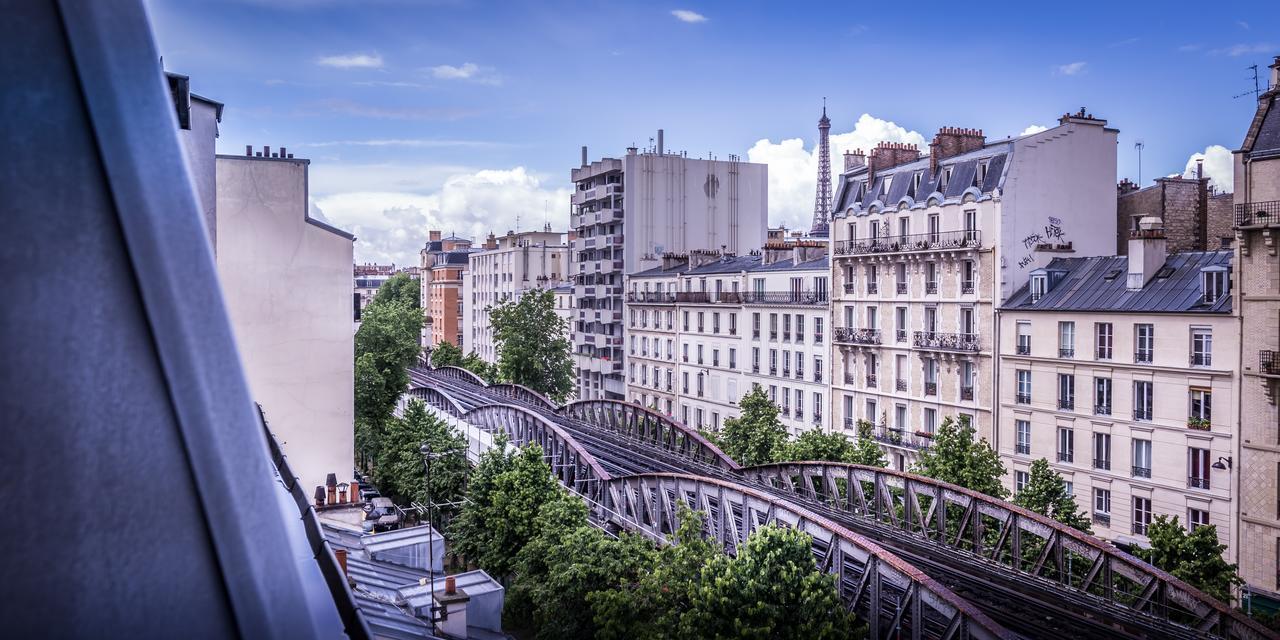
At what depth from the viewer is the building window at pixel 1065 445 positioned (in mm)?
46344

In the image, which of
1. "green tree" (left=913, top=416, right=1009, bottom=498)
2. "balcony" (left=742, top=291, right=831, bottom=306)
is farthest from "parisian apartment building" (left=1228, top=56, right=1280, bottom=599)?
"balcony" (left=742, top=291, right=831, bottom=306)

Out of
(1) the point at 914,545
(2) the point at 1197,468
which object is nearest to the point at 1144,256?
(2) the point at 1197,468

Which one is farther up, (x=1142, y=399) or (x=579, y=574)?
(x=1142, y=399)

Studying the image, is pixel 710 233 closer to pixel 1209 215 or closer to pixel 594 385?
pixel 594 385

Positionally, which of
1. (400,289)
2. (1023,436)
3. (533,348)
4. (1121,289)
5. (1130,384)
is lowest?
(1023,436)

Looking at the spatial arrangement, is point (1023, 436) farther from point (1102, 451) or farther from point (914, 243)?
point (914, 243)

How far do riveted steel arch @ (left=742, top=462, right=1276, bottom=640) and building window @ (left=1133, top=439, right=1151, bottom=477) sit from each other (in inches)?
378

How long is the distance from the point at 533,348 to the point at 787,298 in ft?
84.5

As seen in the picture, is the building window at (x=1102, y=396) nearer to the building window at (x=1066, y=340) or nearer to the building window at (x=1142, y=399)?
the building window at (x=1142, y=399)

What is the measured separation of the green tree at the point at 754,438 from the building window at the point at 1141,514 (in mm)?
15891

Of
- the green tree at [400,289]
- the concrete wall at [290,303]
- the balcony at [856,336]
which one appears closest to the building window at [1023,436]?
the balcony at [856,336]

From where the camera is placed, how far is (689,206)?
88.6 metres

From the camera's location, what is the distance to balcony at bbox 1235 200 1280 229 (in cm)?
3784

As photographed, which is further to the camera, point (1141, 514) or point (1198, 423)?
point (1141, 514)
